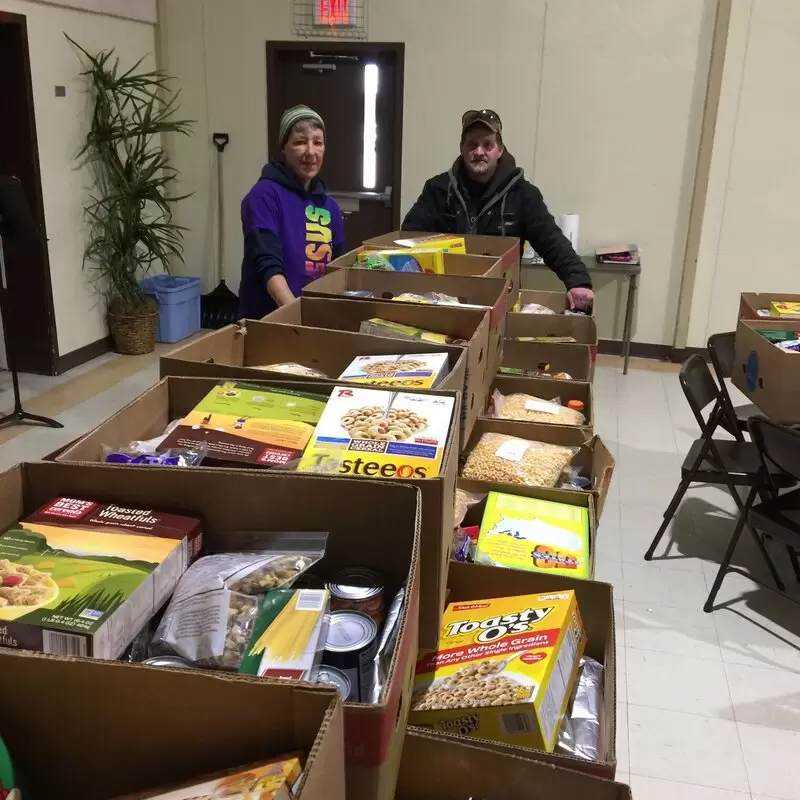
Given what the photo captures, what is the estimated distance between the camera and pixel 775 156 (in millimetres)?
4938

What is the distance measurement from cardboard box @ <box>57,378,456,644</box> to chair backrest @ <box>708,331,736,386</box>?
211 cm

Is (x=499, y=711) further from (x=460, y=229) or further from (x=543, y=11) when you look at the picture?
(x=543, y=11)

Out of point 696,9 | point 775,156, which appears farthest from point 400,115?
point 775,156

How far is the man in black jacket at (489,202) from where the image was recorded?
9.54 feet

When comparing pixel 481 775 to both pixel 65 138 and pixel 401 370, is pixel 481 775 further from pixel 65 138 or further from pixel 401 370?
pixel 65 138

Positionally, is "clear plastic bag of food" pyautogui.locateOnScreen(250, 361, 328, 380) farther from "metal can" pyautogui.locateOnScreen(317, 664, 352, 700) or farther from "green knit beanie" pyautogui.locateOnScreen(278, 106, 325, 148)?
"green knit beanie" pyautogui.locateOnScreen(278, 106, 325, 148)

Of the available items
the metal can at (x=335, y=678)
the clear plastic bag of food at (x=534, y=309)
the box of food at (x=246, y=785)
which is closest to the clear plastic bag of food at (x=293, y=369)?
the metal can at (x=335, y=678)

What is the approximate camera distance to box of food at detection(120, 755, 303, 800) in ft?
2.03

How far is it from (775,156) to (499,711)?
16.1 feet

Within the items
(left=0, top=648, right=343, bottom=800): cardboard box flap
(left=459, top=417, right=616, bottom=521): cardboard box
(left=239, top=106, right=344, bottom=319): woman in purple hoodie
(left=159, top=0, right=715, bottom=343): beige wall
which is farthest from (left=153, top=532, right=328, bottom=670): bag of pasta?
(left=159, top=0, right=715, bottom=343): beige wall

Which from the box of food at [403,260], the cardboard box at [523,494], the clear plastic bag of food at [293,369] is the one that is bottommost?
the cardboard box at [523,494]

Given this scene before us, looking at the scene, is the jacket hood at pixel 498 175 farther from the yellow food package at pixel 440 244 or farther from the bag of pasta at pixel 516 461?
the bag of pasta at pixel 516 461

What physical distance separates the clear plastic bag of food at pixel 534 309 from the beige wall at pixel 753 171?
267 centimetres

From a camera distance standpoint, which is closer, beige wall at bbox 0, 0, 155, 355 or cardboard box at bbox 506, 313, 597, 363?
cardboard box at bbox 506, 313, 597, 363
